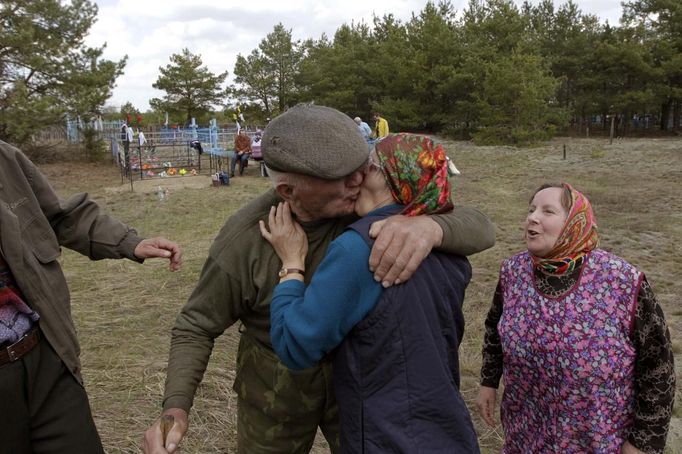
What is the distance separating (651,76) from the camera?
81.4ft

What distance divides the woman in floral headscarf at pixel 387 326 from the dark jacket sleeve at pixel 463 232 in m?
0.04

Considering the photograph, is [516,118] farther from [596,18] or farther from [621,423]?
[621,423]

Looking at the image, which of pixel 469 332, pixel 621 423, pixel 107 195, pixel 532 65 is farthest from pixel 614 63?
pixel 621 423

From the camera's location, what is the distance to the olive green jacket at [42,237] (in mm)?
1546

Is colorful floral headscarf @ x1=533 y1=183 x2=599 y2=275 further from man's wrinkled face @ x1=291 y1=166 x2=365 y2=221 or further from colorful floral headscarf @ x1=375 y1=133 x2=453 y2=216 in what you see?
man's wrinkled face @ x1=291 y1=166 x2=365 y2=221

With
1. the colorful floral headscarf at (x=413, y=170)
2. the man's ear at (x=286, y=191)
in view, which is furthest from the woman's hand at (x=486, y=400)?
the man's ear at (x=286, y=191)

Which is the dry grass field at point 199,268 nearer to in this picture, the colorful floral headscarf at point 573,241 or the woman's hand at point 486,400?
the woman's hand at point 486,400

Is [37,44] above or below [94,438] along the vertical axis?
above

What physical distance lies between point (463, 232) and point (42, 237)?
136 cm

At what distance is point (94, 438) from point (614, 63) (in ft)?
99.0

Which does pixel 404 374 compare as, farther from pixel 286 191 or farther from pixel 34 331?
pixel 34 331

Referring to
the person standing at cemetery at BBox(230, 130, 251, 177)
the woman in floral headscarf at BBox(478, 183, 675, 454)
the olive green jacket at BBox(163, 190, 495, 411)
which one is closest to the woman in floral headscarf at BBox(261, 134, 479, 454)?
the olive green jacket at BBox(163, 190, 495, 411)

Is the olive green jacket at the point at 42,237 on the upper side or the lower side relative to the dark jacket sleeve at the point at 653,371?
upper

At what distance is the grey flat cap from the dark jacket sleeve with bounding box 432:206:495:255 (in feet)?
0.85
